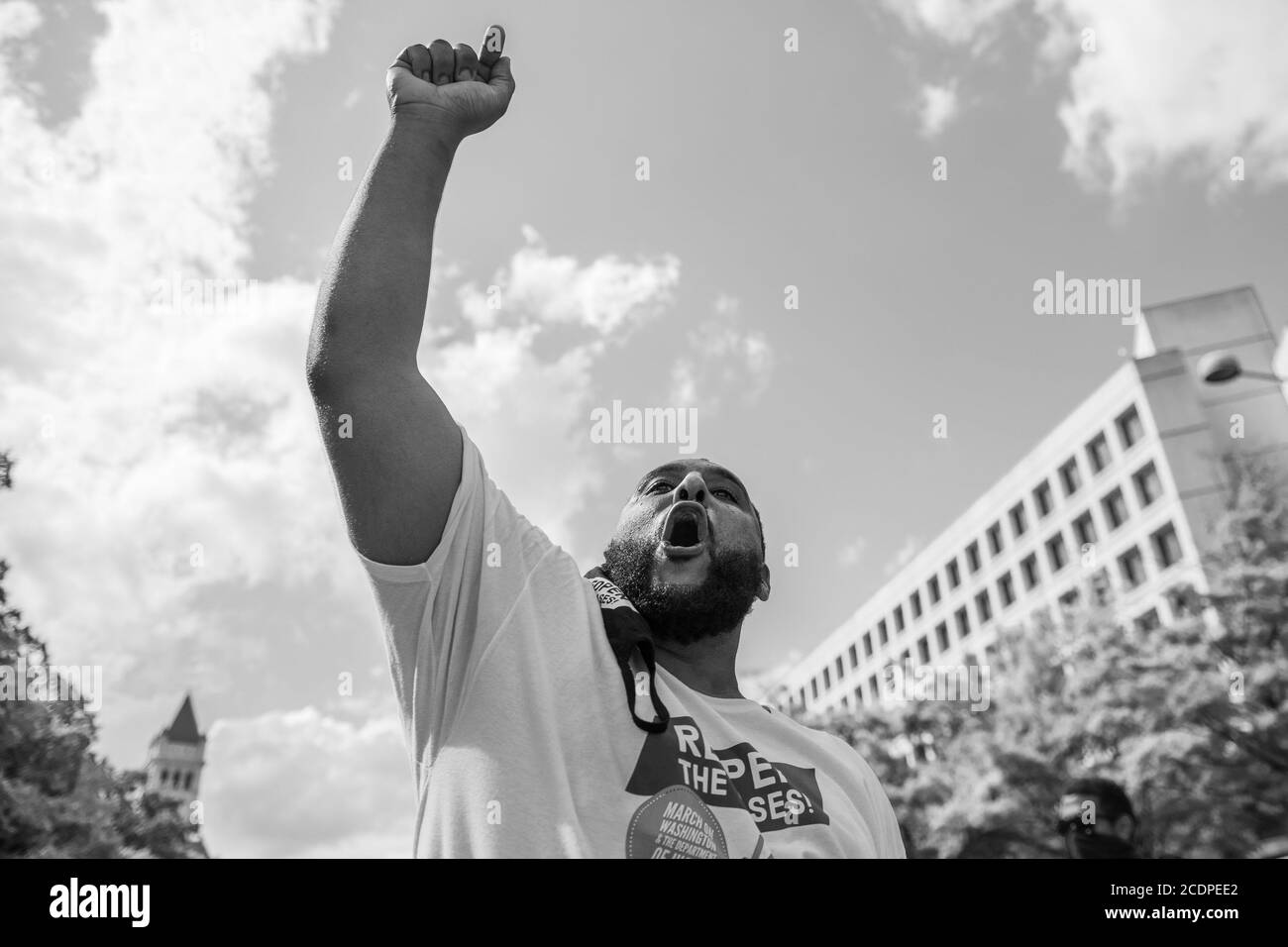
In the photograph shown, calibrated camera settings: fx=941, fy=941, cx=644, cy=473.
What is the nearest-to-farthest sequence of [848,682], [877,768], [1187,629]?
[1187,629] < [877,768] < [848,682]

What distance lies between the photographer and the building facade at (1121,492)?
38125mm

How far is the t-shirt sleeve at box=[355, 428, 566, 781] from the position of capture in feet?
5.71

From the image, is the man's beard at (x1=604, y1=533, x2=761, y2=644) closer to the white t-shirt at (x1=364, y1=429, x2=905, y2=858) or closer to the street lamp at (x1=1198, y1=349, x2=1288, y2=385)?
the white t-shirt at (x1=364, y1=429, x2=905, y2=858)

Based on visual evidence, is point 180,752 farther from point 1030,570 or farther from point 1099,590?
point 1099,590

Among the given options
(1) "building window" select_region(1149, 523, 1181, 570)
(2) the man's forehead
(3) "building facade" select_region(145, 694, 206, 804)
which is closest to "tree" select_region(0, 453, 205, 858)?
(2) the man's forehead

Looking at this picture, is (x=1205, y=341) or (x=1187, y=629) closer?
(x=1187, y=629)

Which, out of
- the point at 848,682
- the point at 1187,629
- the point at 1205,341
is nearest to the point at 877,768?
the point at 1187,629

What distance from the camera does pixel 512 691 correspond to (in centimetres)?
173

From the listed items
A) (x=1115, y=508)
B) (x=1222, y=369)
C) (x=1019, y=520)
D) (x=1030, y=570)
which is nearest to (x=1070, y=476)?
(x=1115, y=508)

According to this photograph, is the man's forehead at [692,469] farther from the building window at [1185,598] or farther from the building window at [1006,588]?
the building window at [1006,588]

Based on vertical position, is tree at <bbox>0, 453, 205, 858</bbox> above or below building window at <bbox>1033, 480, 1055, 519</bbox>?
below

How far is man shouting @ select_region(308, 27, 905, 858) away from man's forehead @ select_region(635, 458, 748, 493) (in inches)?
22.0

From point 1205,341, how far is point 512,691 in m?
50.1
